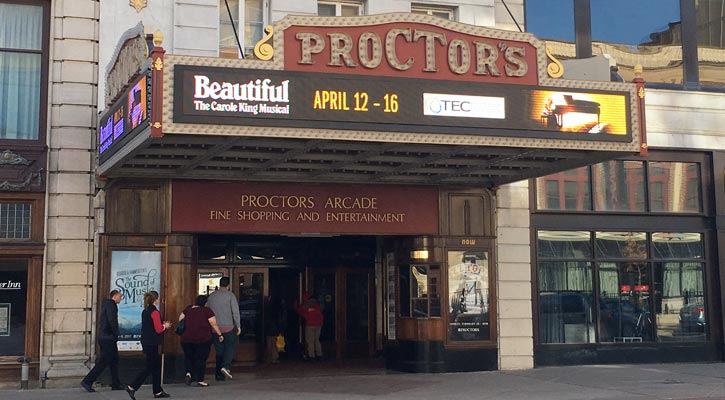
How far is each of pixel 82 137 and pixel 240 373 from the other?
17.4 ft

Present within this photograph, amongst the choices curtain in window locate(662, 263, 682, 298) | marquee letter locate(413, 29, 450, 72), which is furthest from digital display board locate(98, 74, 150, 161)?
curtain in window locate(662, 263, 682, 298)

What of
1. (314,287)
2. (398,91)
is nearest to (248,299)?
(314,287)

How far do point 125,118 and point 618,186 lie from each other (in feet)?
35.4

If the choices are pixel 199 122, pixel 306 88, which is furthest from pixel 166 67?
pixel 306 88

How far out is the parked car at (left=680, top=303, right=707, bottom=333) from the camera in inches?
755

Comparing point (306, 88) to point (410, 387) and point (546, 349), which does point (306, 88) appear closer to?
point (410, 387)

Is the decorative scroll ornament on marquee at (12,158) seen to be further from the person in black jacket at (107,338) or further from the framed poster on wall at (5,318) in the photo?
the person in black jacket at (107,338)

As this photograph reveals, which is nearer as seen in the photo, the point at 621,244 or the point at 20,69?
the point at 20,69

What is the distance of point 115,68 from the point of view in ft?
46.8

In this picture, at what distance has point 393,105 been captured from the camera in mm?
12609

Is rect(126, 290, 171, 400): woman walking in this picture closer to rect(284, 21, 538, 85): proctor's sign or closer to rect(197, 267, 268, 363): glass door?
rect(284, 21, 538, 85): proctor's sign

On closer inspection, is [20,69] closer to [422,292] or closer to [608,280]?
Answer: [422,292]

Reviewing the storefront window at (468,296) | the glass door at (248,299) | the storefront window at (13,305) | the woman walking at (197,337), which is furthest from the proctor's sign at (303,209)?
the glass door at (248,299)

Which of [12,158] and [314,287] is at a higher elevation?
[12,158]
